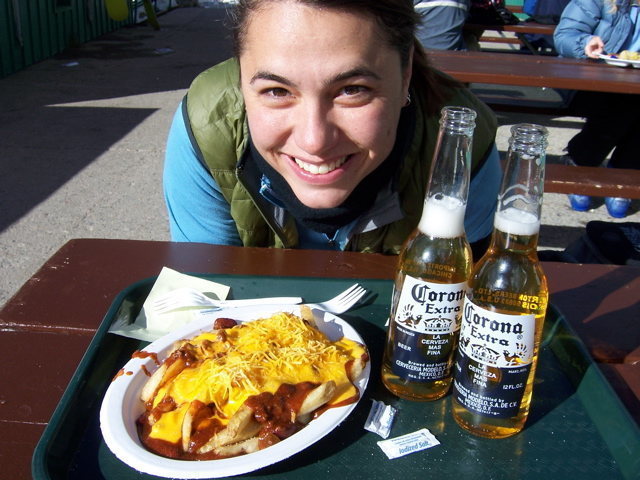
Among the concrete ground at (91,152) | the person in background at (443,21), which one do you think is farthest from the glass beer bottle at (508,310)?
the person in background at (443,21)

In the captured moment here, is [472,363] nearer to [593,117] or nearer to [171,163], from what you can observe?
[171,163]

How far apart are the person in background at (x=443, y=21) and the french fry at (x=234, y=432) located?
5342 mm

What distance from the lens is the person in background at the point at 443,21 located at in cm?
602

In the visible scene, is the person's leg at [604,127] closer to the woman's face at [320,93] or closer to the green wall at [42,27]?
the woman's face at [320,93]

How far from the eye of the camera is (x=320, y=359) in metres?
1.29

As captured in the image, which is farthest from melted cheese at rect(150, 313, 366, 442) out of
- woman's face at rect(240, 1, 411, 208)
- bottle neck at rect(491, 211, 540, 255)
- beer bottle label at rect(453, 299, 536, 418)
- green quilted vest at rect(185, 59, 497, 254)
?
green quilted vest at rect(185, 59, 497, 254)

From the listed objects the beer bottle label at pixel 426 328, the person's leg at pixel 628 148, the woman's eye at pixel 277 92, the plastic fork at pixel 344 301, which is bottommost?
the person's leg at pixel 628 148

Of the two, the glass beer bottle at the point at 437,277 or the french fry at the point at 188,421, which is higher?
the glass beer bottle at the point at 437,277

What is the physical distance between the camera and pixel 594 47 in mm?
5676

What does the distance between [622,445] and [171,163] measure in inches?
65.8

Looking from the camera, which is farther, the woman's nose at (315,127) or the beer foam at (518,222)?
the woman's nose at (315,127)

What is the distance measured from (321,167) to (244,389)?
0.77 m

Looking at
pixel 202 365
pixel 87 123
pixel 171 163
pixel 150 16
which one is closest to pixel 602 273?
pixel 202 365

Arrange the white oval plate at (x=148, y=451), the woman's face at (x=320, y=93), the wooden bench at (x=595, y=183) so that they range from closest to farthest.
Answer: the white oval plate at (x=148, y=451) → the woman's face at (x=320, y=93) → the wooden bench at (x=595, y=183)
